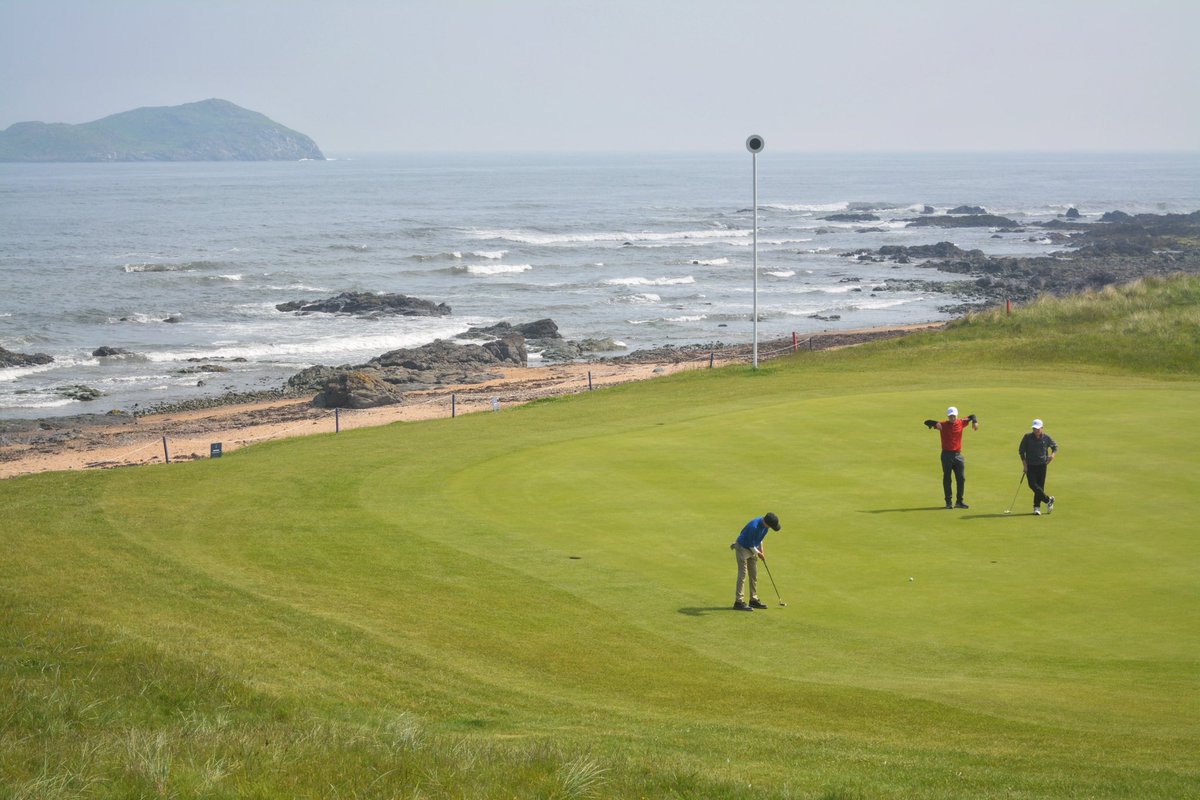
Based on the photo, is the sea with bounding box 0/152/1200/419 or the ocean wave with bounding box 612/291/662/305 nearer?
the sea with bounding box 0/152/1200/419

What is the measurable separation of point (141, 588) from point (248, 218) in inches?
5365

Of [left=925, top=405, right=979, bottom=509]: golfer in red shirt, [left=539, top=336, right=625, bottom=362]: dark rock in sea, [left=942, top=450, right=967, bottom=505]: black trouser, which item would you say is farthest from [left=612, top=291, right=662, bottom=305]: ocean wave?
[left=942, top=450, right=967, bottom=505]: black trouser

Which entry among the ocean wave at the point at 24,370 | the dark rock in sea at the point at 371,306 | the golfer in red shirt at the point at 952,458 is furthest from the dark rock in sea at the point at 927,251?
the golfer in red shirt at the point at 952,458

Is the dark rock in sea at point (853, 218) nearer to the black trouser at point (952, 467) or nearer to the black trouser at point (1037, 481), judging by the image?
the black trouser at point (952, 467)

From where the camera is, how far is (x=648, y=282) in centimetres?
9300

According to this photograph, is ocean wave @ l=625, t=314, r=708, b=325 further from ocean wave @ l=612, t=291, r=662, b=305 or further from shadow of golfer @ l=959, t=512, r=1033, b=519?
shadow of golfer @ l=959, t=512, r=1033, b=519

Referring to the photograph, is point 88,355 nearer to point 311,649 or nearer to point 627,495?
point 627,495

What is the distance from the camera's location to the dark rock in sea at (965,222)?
5566 inches

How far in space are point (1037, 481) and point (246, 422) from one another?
1220 inches

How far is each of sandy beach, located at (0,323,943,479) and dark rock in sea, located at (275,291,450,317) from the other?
21.0 metres

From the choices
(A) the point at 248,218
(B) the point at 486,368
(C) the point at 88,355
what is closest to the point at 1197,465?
(B) the point at 486,368

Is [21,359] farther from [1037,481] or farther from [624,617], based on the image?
[1037,481]

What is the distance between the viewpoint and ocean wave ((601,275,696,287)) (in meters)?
91.5

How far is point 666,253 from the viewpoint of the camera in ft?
372
